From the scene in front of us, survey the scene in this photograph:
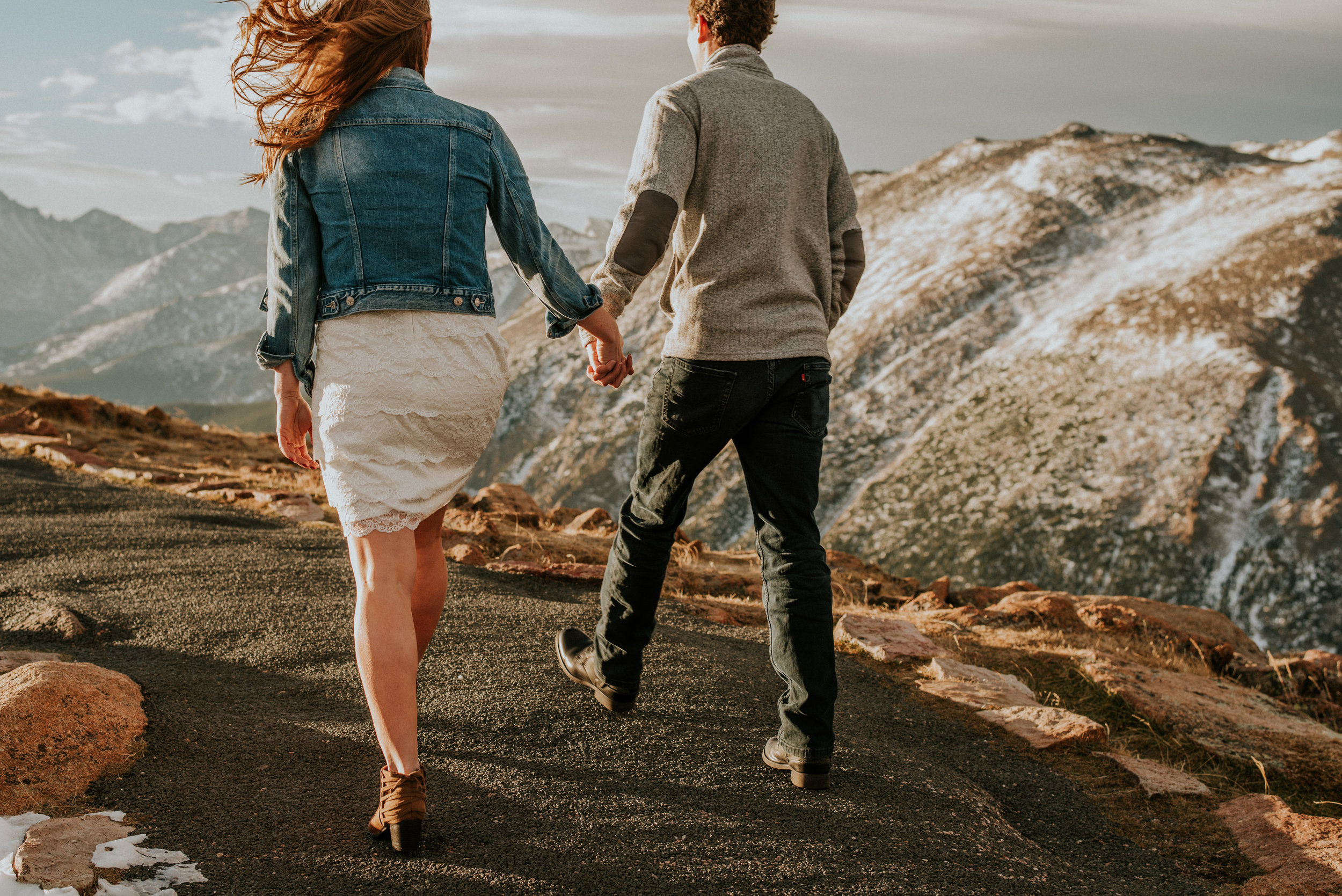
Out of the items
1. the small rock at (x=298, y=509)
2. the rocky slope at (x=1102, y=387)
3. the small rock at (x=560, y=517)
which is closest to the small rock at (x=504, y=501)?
the small rock at (x=560, y=517)

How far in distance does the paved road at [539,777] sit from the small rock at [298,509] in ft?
8.10

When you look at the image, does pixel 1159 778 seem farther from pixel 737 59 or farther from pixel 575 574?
pixel 575 574

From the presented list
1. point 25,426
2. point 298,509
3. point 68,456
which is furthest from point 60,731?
point 25,426

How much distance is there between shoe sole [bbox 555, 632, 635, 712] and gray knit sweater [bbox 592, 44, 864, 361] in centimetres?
153

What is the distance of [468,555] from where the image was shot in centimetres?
702

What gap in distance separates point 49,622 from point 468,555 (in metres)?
2.73

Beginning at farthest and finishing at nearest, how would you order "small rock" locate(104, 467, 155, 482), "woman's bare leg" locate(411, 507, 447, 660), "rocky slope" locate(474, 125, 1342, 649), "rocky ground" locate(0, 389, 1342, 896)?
"rocky slope" locate(474, 125, 1342, 649) < "small rock" locate(104, 467, 155, 482) < "woman's bare leg" locate(411, 507, 447, 660) < "rocky ground" locate(0, 389, 1342, 896)

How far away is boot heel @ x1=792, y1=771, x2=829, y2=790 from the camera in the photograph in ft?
11.5

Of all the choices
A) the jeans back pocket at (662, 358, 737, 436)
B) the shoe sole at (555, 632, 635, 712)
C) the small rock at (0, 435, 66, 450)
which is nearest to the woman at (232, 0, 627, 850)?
the jeans back pocket at (662, 358, 737, 436)

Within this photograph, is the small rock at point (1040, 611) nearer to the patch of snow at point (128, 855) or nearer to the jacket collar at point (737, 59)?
the jacket collar at point (737, 59)

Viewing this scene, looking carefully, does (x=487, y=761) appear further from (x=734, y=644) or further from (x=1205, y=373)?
(x=1205, y=373)

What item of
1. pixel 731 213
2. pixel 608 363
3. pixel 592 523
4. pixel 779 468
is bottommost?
pixel 592 523

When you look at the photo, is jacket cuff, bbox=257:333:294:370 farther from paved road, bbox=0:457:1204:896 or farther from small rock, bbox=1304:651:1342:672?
small rock, bbox=1304:651:1342:672

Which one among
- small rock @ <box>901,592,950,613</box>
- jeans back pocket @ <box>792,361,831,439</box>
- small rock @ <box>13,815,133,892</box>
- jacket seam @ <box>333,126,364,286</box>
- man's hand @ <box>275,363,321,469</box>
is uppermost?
jacket seam @ <box>333,126,364,286</box>
